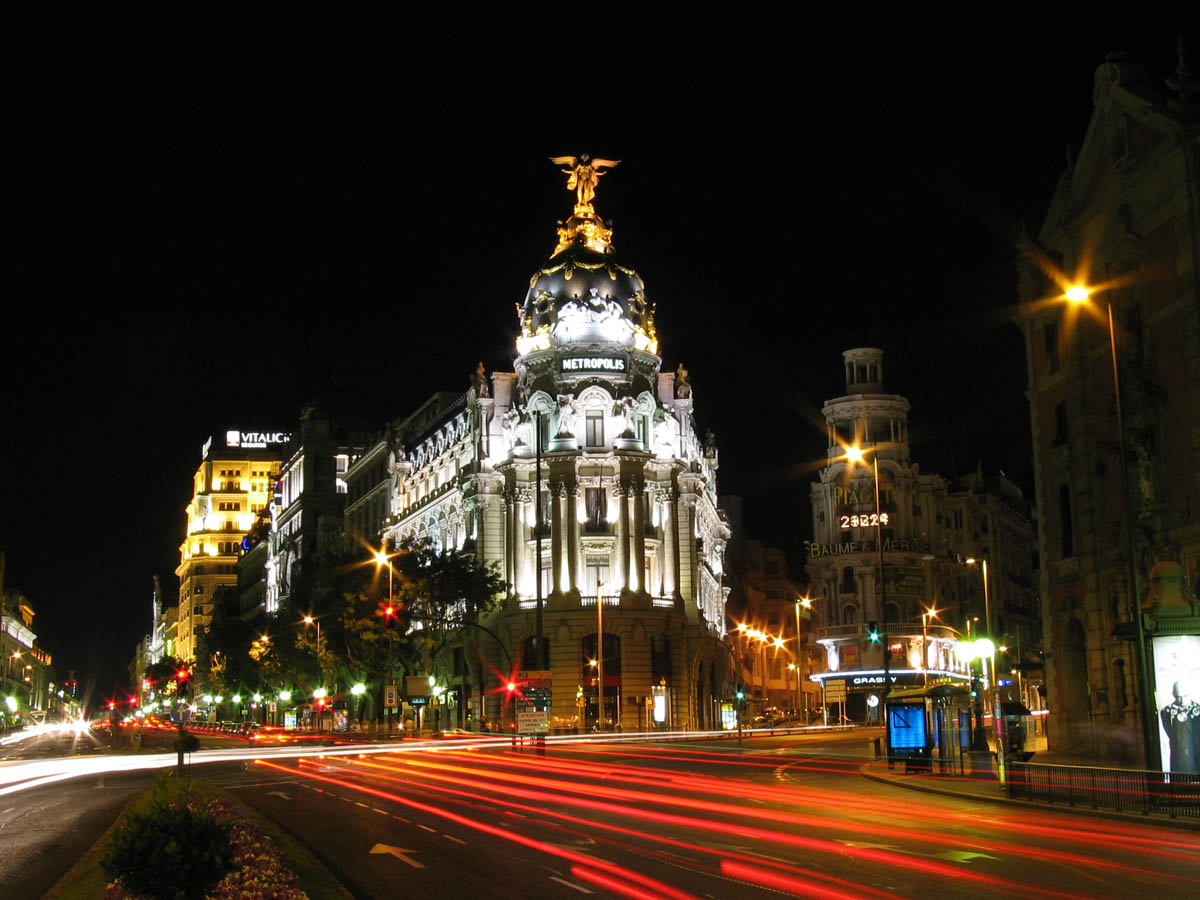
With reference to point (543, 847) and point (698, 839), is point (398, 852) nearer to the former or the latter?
point (543, 847)

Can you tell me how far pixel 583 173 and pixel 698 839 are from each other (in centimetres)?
7506

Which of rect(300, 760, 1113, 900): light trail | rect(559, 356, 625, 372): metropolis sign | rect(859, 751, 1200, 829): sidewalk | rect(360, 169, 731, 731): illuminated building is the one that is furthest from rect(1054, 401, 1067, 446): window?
rect(559, 356, 625, 372): metropolis sign

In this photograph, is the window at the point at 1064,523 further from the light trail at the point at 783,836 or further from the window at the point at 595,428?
the window at the point at 595,428

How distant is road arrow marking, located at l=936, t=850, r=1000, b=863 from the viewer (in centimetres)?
1858

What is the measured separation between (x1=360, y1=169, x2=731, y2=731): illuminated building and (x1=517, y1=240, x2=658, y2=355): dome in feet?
0.31

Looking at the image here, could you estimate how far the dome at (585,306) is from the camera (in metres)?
86.4

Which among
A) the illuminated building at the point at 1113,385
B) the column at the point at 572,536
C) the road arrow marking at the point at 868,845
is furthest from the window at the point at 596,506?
the road arrow marking at the point at 868,845

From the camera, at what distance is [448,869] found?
18.1 metres

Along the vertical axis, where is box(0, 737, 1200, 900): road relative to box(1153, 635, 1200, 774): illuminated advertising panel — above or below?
below

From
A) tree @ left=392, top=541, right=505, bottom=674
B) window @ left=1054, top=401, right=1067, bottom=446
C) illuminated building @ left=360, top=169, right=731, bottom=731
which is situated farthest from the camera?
illuminated building @ left=360, top=169, right=731, bottom=731

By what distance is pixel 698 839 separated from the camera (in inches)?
827

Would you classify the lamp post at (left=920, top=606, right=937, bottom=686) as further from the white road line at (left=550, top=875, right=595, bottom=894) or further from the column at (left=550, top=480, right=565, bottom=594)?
the white road line at (left=550, top=875, right=595, bottom=894)

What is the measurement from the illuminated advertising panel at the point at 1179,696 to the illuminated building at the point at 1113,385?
11.5 metres

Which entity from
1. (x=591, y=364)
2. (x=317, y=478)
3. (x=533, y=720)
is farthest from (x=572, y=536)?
(x=317, y=478)
